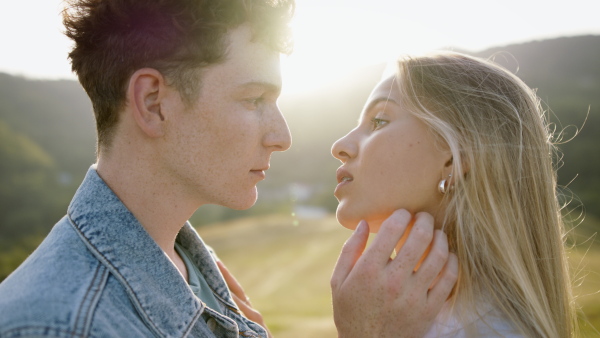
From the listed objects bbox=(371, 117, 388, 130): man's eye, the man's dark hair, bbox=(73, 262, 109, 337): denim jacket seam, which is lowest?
bbox=(73, 262, 109, 337): denim jacket seam

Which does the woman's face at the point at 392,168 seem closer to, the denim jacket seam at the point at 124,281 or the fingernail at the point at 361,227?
the fingernail at the point at 361,227

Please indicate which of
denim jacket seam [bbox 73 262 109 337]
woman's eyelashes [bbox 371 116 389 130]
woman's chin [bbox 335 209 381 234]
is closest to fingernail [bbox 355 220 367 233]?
woman's chin [bbox 335 209 381 234]

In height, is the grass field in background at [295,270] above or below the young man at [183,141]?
above

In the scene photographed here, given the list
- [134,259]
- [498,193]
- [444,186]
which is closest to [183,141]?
[134,259]

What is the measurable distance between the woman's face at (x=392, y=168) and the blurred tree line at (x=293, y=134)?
5443cm

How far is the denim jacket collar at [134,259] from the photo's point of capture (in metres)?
2.19

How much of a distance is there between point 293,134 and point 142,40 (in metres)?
70.6

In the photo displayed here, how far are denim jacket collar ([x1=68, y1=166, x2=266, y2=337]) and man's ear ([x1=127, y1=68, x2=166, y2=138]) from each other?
374 mm

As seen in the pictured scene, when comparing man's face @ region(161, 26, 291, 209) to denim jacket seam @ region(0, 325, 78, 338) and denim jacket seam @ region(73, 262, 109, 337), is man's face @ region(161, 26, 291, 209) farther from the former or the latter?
denim jacket seam @ region(0, 325, 78, 338)

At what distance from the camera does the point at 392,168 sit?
2.86 meters

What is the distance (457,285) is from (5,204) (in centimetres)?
7055

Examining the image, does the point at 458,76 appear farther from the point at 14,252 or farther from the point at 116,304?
the point at 14,252

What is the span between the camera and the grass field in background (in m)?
9.45

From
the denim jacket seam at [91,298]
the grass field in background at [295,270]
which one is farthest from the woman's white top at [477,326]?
the denim jacket seam at [91,298]
